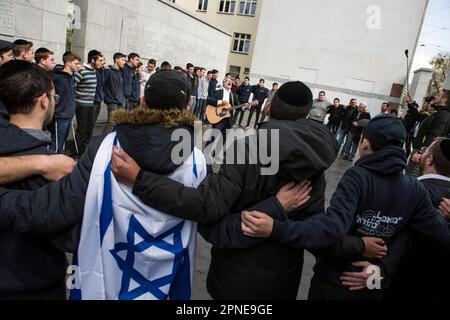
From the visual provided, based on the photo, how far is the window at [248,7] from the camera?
35.8 meters

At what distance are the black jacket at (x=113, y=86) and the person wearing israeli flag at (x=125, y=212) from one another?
6505 mm

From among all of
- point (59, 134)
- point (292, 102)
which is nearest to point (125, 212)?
point (292, 102)

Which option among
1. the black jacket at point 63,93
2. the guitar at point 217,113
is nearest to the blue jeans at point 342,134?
the guitar at point 217,113

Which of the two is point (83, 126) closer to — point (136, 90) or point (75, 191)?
point (136, 90)

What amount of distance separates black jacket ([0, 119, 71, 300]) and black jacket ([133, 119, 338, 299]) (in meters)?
0.50

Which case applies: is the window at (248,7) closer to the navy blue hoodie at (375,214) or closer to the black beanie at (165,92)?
the navy blue hoodie at (375,214)

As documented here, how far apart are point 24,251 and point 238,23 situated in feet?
122

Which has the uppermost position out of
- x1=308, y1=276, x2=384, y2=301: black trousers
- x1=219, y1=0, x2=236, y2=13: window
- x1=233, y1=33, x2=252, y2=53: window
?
x1=219, y1=0, x2=236, y2=13: window

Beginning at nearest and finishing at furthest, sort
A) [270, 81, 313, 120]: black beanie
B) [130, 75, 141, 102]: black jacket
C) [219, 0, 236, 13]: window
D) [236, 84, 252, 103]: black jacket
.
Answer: [270, 81, 313, 120]: black beanie
[130, 75, 141, 102]: black jacket
[236, 84, 252, 103]: black jacket
[219, 0, 236, 13]: window

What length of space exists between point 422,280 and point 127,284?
185cm

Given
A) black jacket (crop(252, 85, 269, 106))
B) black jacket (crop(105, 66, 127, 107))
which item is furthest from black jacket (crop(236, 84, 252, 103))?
black jacket (crop(105, 66, 127, 107))

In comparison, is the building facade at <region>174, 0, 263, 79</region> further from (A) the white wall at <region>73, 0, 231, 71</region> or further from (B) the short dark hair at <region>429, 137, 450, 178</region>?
(B) the short dark hair at <region>429, 137, 450, 178</region>

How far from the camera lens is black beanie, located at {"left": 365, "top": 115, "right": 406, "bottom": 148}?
74.7 inches
